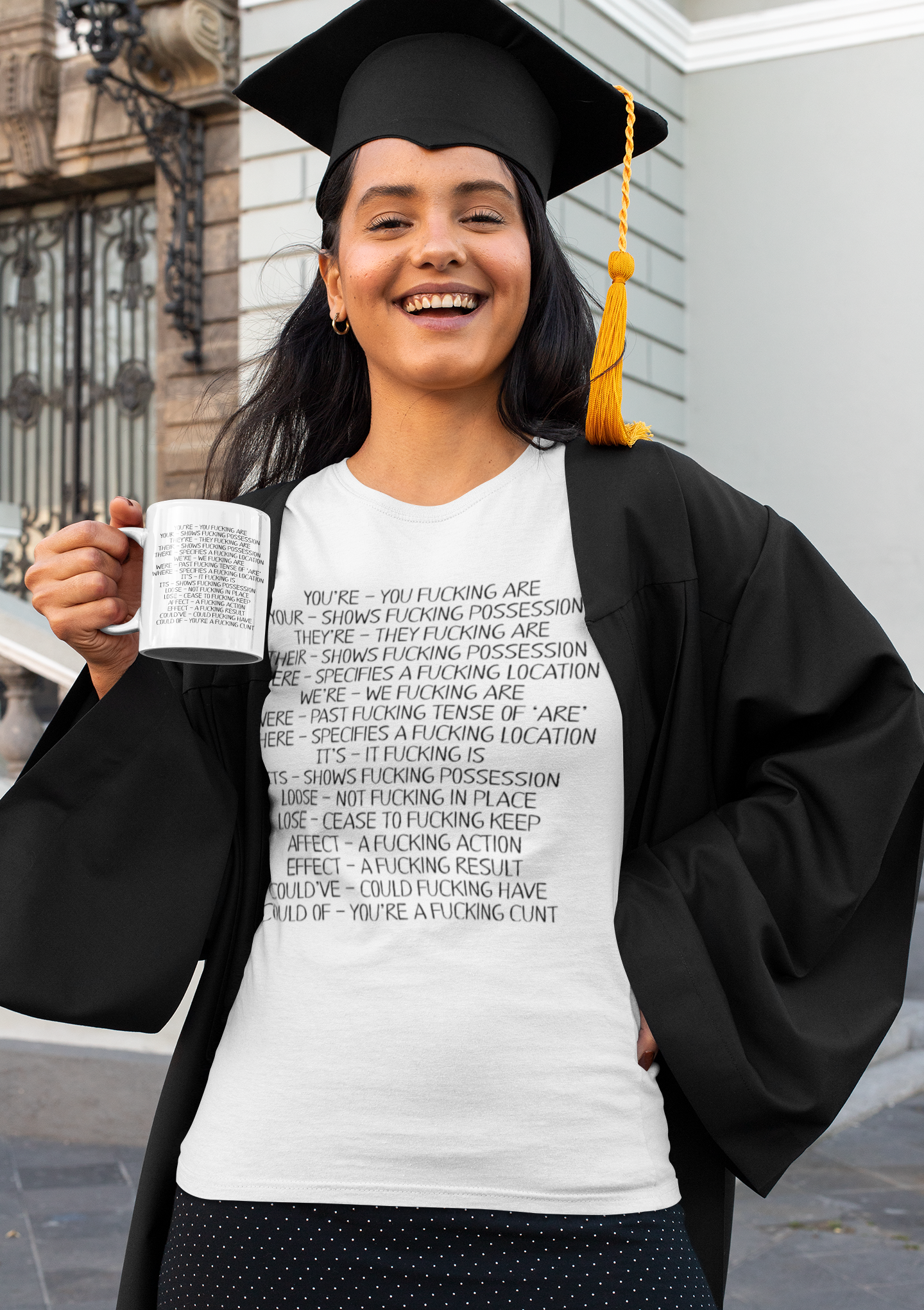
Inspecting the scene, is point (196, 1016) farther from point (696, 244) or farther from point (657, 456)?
point (696, 244)

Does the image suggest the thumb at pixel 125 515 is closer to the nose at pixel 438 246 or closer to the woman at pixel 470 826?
the woman at pixel 470 826

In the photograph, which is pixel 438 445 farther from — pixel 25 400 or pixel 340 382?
pixel 25 400

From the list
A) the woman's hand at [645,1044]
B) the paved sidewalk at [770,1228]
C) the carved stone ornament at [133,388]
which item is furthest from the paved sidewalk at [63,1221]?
the carved stone ornament at [133,388]

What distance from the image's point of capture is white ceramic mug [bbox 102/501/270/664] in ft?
4.27

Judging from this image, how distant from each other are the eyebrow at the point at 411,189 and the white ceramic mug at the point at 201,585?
0.44 meters

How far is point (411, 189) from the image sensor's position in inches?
60.8

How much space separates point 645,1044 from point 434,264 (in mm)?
847

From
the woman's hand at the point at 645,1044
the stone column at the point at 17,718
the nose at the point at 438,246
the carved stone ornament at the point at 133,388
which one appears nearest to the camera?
the woman's hand at the point at 645,1044

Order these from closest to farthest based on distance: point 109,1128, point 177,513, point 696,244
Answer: point 177,513 < point 109,1128 < point 696,244

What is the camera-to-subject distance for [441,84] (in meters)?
1.58

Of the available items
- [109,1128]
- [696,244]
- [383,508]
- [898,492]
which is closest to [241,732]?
[383,508]

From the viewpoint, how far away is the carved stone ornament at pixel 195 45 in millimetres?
7375

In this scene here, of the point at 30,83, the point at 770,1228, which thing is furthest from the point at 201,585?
the point at 30,83

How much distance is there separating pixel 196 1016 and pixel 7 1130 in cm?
339
